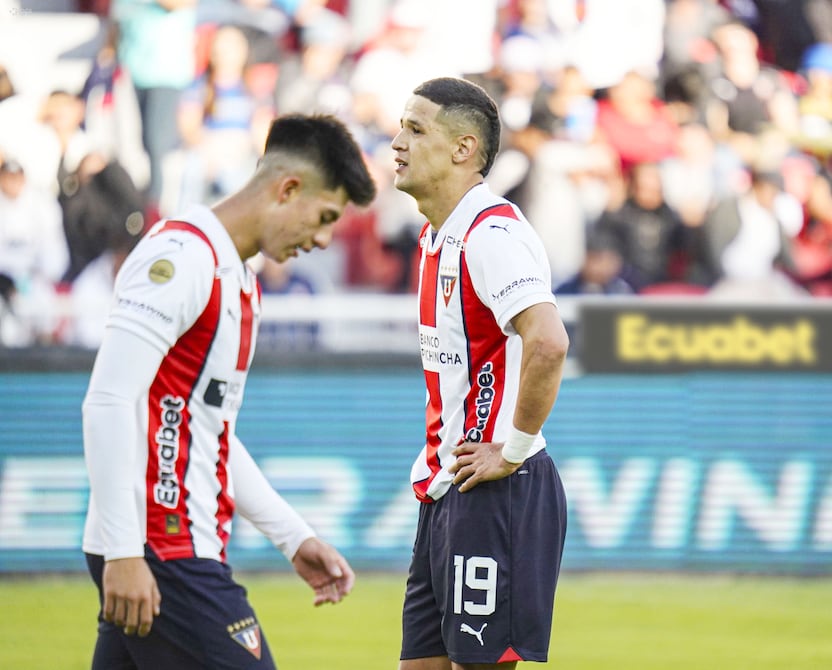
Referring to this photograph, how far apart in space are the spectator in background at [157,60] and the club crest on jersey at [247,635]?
26.8 ft

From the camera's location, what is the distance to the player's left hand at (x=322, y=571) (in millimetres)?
4254

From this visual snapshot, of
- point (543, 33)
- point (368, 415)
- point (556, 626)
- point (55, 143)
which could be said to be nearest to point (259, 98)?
point (55, 143)

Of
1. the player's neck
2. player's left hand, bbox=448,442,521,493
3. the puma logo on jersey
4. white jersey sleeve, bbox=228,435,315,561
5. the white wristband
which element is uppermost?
the player's neck

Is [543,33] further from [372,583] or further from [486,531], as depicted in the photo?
[486,531]

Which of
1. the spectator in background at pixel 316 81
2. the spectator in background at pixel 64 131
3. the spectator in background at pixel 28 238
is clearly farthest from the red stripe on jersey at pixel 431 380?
the spectator in background at pixel 316 81

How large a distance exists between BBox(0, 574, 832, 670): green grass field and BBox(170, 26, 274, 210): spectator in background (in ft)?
11.6

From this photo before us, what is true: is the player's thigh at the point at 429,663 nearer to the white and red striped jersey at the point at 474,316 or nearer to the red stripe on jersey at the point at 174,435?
the white and red striped jersey at the point at 474,316

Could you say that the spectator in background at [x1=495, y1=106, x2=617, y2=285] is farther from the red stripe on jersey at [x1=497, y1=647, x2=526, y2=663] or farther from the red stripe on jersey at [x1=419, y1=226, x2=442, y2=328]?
the red stripe on jersey at [x1=497, y1=647, x2=526, y2=663]

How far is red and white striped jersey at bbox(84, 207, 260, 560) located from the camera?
360 cm

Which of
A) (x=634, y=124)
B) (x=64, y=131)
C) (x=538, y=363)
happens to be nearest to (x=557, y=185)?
(x=634, y=124)

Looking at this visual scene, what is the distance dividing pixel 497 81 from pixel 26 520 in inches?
221

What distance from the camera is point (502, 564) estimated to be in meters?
4.14

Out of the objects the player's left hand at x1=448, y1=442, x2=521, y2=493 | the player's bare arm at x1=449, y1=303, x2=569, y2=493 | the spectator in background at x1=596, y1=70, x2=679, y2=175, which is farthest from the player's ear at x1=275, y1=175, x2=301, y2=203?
the spectator in background at x1=596, y1=70, x2=679, y2=175

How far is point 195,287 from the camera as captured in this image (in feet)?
11.9
